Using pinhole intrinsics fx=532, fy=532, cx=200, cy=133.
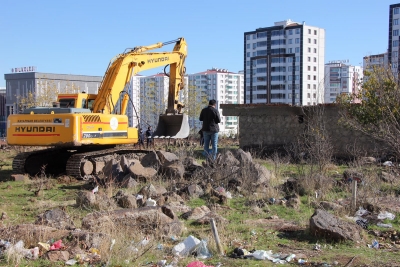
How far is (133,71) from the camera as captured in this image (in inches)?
620

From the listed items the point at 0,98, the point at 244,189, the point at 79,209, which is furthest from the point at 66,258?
the point at 0,98

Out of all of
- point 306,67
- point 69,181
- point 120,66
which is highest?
point 306,67

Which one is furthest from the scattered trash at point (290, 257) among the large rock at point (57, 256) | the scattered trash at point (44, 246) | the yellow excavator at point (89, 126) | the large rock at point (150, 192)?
the yellow excavator at point (89, 126)

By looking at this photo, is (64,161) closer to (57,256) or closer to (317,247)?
(57,256)

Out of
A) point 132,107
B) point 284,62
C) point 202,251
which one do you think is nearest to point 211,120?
point 202,251

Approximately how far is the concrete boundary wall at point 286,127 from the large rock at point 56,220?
34.9 feet

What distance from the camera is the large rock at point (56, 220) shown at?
281 inches

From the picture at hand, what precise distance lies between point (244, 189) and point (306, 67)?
104 metres

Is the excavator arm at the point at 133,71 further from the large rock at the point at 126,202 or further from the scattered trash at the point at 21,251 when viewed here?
the scattered trash at the point at 21,251

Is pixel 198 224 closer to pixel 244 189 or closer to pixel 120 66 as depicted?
pixel 244 189

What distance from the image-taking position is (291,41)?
368 feet

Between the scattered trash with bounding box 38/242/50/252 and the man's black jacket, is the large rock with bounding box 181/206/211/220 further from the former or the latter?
the man's black jacket

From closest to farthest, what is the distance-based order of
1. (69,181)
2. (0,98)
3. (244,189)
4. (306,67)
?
(244,189), (69,181), (0,98), (306,67)

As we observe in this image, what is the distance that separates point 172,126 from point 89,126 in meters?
4.32
